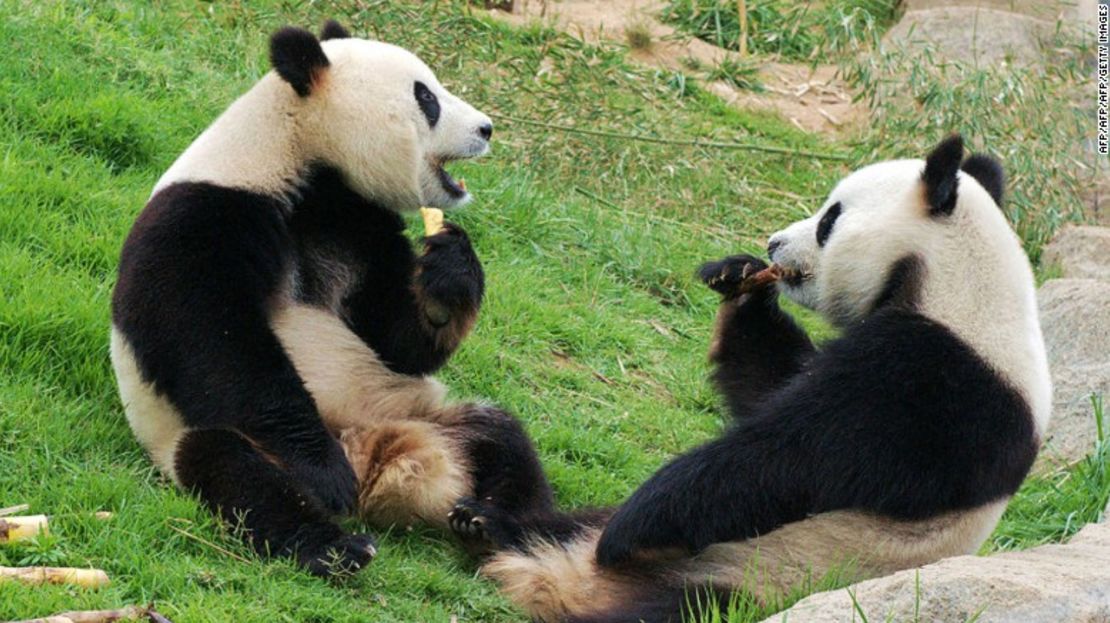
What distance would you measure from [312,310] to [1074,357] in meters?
3.61

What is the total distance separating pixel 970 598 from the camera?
3.38 m

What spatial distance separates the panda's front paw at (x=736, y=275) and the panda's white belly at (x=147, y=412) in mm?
1875

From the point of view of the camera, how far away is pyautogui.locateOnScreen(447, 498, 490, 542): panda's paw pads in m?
4.60

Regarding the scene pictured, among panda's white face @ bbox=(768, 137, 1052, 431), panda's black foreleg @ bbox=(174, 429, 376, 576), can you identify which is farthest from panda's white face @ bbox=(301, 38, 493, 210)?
panda's white face @ bbox=(768, 137, 1052, 431)

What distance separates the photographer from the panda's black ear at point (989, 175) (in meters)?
4.82

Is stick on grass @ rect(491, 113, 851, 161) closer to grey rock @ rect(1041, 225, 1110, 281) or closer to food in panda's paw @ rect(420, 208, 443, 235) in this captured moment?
grey rock @ rect(1041, 225, 1110, 281)

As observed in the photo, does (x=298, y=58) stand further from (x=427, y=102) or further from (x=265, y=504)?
(x=265, y=504)

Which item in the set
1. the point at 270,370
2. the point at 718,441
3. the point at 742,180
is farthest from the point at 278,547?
the point at 742,180

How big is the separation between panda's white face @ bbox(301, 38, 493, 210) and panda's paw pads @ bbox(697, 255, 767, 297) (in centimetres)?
89

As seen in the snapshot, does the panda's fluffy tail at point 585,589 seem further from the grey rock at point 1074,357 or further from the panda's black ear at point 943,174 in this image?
the grey rock at point 1074,357

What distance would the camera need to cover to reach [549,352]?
6.45 meters

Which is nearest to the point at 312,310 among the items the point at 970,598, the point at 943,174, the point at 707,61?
the point at 943,174

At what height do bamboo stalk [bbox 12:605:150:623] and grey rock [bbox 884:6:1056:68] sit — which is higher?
bamboo stalk [bbox 12:605:150:623]

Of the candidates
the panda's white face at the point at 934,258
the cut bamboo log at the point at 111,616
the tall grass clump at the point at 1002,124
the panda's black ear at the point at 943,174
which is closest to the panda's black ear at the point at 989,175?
the panda's white face at the point at 934,258
